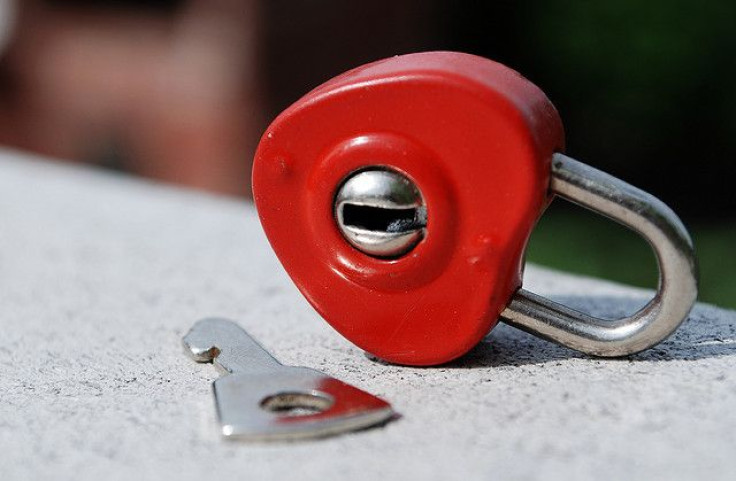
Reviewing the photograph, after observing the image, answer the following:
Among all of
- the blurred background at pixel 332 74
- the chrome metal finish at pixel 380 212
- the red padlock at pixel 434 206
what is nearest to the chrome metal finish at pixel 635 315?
the red padlock at pixel 434 206

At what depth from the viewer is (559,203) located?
175 inches

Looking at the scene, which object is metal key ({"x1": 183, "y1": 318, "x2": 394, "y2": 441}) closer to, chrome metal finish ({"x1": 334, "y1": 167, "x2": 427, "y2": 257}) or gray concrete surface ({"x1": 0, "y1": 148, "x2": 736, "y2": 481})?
gray concrete surface ({"x1": 0, "y1": 148, "x2": 736, "y2": 481})

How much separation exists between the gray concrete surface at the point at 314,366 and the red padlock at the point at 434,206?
5cm

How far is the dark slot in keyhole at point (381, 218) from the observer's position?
0.88 meters

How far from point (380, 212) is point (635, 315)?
9.7 inches

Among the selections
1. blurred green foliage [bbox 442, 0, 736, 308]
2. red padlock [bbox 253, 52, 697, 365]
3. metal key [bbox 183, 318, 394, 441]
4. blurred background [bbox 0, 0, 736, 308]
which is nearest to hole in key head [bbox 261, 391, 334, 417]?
metal key [bbox 183, 318, 394, 441]

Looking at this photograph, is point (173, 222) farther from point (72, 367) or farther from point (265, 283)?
point (72, 367)

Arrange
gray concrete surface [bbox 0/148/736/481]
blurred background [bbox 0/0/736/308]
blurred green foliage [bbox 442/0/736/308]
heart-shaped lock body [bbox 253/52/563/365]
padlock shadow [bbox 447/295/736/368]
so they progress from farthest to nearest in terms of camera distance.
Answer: blurred green foliage [bbox 442/0/736/308] → blurred background [bbox 0/0/736/308] → padlock shadow [bbox 447/295/736/368] → heart-shaped lock body [bbox 253/52/563/365] → gray concrete surface [bbox 0/148/736/481]

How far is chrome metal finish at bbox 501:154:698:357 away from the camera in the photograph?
858mm

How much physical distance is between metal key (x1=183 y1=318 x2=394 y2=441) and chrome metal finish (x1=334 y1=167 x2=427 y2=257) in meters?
0.13

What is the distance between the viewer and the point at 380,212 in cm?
90

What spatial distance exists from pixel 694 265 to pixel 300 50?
131 inches

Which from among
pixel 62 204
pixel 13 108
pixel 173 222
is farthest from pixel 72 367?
pixel 13 108

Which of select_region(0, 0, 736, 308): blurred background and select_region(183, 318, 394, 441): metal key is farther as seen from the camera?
select_region(0, 0, 736, 308): blurred background
